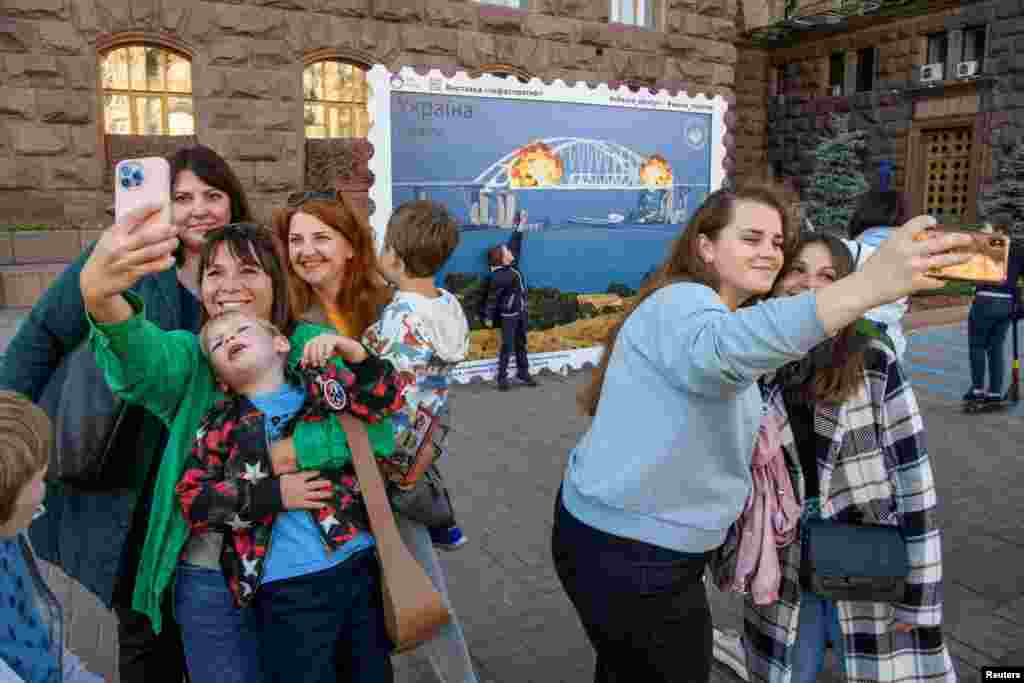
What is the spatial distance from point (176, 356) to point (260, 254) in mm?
381

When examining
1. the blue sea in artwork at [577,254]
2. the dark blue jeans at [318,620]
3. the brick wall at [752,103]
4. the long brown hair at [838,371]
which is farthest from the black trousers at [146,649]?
the brick wall at [752,103]

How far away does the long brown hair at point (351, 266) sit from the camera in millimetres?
2717

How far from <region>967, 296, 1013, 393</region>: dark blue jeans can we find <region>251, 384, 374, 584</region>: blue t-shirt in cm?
702

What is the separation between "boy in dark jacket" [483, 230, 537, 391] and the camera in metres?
8.02

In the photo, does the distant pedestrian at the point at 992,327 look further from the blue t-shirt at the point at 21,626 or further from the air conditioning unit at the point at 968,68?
the air conditioning unit at the point at 968,68

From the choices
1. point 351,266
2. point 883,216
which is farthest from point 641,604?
point 883,216

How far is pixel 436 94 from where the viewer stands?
7.46m

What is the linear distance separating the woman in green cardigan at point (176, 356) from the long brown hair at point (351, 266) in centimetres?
51

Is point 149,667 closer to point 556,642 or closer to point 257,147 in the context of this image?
point 556,642

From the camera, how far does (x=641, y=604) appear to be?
196cm

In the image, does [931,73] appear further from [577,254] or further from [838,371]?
[838,371]

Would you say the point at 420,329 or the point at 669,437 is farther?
the point at 420,329

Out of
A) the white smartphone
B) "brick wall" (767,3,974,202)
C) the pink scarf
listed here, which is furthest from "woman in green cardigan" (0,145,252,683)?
"brick wall" (767,3,974,202)

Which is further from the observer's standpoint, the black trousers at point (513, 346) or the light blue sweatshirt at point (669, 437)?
the black trousers at point (513, 346)
